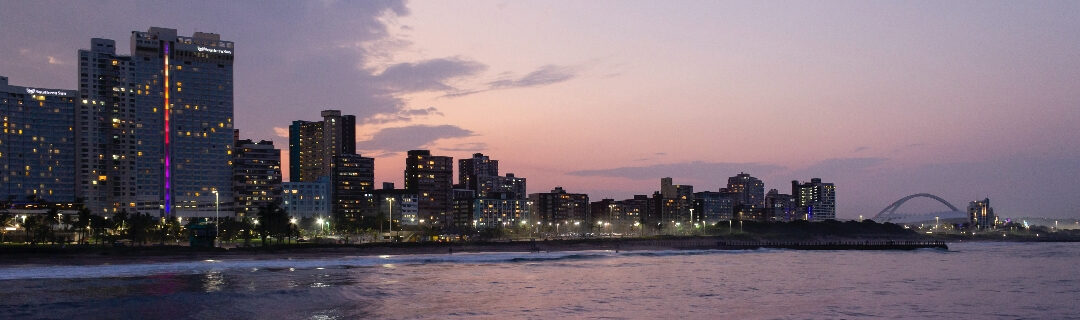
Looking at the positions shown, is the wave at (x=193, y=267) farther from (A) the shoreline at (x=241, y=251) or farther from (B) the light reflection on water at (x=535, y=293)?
(A) the shoreline at (x=241, y=251)

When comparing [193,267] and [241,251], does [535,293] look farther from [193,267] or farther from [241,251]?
[241,251]

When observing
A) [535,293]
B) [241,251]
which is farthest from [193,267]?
[535,293]

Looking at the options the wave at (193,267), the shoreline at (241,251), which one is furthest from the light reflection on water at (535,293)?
the shoreline at (241,251)

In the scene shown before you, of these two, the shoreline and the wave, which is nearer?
the wave

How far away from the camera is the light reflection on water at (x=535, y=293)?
47.5 metres

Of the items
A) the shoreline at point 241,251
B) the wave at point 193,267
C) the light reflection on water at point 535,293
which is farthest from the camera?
the shoreline at point 241,251

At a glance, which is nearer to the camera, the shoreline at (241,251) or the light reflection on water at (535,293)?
the light reflection on water at (535,293)

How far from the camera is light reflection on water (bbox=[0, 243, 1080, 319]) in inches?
1870

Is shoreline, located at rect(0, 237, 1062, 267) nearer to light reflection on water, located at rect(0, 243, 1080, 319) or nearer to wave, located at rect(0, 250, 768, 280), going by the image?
wave, located at rect(0, 250, 768, 280)

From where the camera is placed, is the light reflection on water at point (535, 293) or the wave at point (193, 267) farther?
the wave at point (193, 267)

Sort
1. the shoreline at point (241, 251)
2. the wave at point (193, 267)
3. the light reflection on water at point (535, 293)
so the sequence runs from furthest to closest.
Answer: the shoreline at point (241, 251), the wave at point (193, 267), the light reflection on water at point (535, 293)

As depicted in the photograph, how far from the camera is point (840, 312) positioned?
48188mm

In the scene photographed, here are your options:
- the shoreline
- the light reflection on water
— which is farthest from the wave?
the shoreline

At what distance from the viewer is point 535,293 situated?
58719 mm
